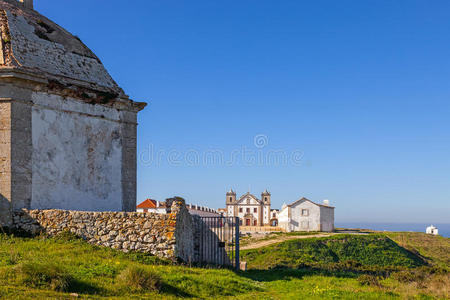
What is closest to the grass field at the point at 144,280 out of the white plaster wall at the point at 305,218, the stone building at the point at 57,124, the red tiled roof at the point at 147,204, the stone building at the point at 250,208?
Result: the stone building at the point at 57,124

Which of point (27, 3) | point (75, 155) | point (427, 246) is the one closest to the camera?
point (75, 155)

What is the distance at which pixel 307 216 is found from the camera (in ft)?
208

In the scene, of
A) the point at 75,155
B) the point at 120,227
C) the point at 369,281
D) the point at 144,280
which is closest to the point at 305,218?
the point at 369,281

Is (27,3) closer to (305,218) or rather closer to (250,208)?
(305,218)

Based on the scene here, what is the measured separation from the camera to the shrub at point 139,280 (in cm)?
788

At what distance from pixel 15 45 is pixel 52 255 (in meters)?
6.75

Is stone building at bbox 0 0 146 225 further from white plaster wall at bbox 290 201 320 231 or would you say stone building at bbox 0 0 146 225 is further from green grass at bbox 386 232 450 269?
white plaster wall at bbox 290 201 320 231

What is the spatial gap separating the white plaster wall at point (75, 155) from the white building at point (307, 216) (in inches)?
2036

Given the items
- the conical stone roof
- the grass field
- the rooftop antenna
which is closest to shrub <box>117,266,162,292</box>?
the grass field

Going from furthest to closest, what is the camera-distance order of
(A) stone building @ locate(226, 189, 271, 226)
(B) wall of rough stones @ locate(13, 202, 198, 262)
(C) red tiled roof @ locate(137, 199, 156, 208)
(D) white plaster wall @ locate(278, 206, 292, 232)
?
(A) stone building @ locate(226, 189, 271, 226) < (D) white plaster wall @ locate(278, 206, 292, 232) < (C) red tiled roof @ locate(137, 199, 156, 208) < (B) wall of rough stones @ locate(13, 202, 198, 262)

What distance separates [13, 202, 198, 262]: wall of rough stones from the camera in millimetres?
11008

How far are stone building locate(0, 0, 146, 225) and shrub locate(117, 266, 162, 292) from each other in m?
5.40

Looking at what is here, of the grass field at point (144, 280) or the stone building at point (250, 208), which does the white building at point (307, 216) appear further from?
the grass field at point (144, 280)

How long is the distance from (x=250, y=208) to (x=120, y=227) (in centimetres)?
6916
